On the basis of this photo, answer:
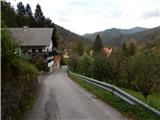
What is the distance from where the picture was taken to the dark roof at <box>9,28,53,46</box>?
75.8 metres

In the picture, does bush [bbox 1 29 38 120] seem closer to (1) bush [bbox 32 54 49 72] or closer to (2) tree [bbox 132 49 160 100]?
(2) tree [bbox 132 49 160 100]

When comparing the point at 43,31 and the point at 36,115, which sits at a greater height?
the point at 43,31

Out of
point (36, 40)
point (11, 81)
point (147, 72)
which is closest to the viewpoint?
point (11, 81)

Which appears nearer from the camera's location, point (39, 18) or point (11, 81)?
point (11, 81)

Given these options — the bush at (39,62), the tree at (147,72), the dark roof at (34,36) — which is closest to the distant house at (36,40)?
the dark roof at (34,36)

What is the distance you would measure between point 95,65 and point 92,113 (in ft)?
111

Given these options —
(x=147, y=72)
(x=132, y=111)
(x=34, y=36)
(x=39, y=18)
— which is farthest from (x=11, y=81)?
(x=39, y=18)

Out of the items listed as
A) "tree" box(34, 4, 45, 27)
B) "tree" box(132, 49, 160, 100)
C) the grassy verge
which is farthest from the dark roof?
the grassy verge

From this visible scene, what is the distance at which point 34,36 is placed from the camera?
A: 7881cm

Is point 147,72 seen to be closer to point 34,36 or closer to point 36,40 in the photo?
point 36,40

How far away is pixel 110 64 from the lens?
1837 inches

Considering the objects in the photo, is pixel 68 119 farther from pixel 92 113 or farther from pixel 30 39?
pixel 30 39

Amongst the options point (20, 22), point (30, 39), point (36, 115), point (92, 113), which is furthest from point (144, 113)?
point (20, 22)

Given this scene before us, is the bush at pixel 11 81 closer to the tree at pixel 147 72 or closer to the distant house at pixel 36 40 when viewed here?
the tree at pixel 147 72
